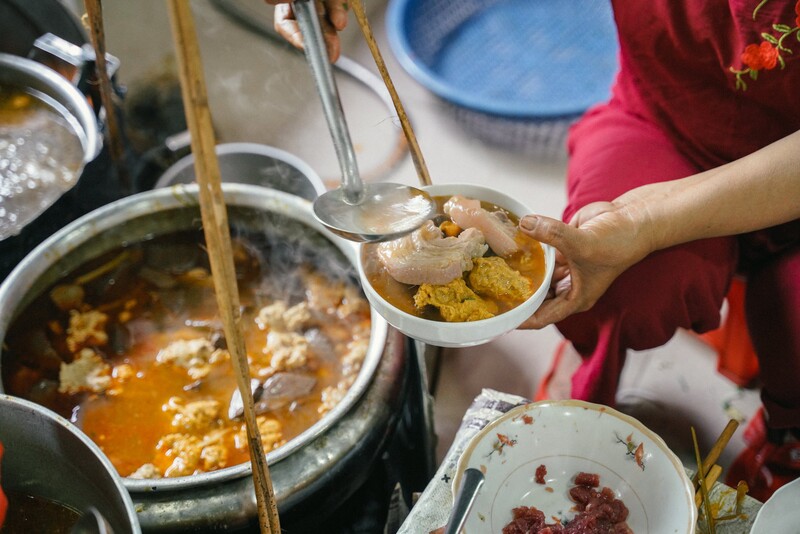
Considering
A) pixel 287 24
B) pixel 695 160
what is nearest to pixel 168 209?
pixel 287 24

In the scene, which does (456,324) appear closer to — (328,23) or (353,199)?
(353,199)

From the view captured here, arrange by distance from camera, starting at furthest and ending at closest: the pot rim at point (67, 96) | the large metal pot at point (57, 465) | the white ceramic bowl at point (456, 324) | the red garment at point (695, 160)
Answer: the pot rim at point (67, 96)
the red garment at point (695, 160)
the white ceramic bowl at point (456, 324)
the large metal pot at point (57, 465)

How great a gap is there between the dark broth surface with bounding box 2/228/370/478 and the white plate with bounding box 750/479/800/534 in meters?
1.00

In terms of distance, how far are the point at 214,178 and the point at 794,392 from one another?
Result: 1.59m

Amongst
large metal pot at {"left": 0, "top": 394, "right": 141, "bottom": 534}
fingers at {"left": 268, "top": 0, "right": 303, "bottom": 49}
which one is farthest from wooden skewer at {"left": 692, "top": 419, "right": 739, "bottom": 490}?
fingers at {"left": 268, "top": 0, "right": 303, "bottom": 49}

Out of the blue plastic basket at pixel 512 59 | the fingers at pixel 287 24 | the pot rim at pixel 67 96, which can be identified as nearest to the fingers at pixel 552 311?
the fingers at pixel 287 24

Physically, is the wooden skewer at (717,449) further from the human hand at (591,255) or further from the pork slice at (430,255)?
the pork slice at (430,255)

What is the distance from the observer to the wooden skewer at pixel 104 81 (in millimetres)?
1550

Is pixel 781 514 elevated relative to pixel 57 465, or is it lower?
lower

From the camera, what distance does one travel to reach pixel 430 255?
4.51 feet

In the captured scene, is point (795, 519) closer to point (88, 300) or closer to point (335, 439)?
point (335, 439)

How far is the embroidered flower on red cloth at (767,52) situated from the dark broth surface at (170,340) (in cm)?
112

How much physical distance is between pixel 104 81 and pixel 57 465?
3.70 ft

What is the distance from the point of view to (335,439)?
1569 mm
